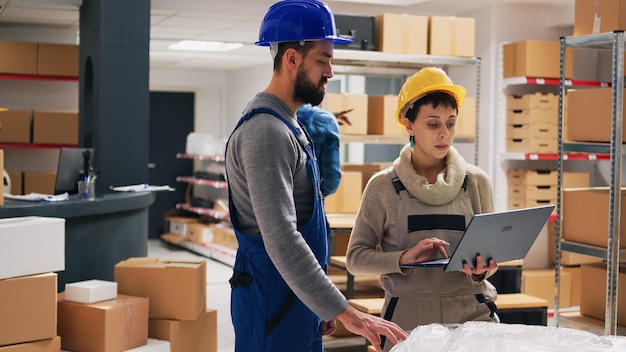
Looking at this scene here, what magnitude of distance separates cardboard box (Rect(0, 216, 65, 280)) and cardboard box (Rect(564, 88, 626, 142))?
279 centimetres

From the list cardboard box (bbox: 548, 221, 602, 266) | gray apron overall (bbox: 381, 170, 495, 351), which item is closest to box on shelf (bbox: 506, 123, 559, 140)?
cardboard box (bbox: 548, 221, 602, 266)

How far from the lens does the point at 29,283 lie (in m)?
3.75

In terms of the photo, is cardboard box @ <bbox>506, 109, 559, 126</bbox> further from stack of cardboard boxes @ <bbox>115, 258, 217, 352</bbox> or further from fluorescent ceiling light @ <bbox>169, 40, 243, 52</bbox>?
fluorescent ceiling light @ <bbox>169, 40, 243, 52</bbox>

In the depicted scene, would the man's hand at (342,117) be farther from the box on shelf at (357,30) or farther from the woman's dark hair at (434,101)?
the woman's dark hair at (434,101)

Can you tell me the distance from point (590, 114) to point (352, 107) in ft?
6.51

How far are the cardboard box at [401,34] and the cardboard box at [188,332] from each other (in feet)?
8.27

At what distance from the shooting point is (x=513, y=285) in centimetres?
505

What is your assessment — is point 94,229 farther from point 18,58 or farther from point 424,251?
point 18,58

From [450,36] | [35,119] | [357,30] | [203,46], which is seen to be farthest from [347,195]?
[203,46]

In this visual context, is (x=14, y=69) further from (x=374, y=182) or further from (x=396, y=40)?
(x=374, y=182)

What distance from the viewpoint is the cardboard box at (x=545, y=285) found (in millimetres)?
6566

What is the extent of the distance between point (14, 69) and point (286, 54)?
7124 mm

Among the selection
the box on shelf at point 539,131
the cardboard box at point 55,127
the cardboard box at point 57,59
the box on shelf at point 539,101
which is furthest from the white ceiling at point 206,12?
the box on shelf at point 539,131

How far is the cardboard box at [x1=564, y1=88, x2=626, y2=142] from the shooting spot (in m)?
4.22
